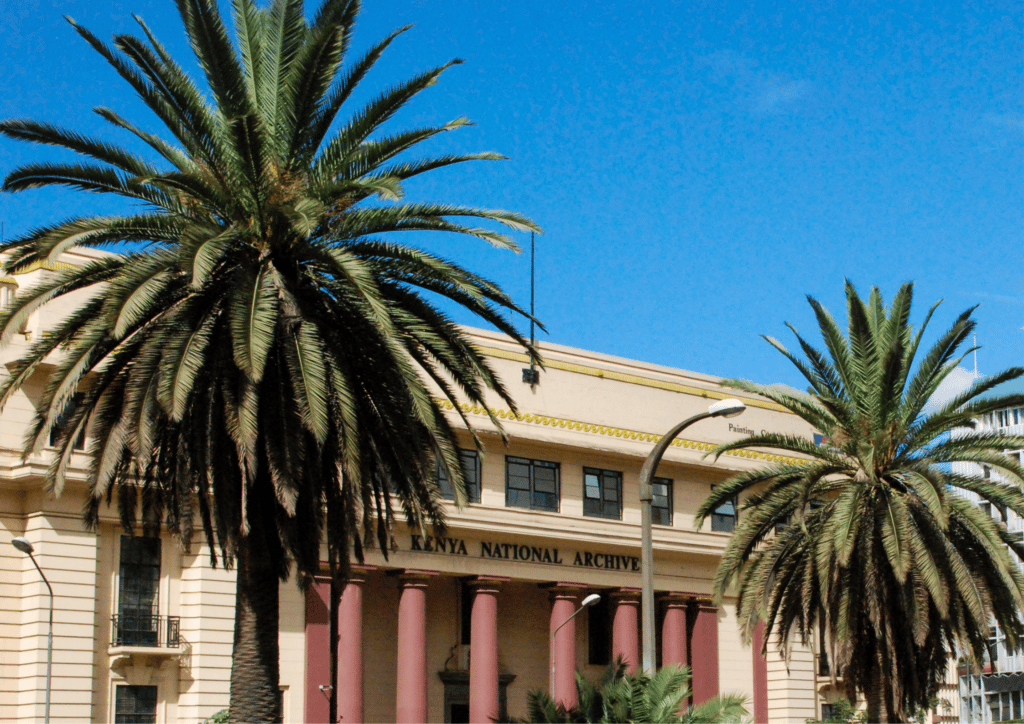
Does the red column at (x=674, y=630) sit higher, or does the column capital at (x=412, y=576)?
the column capital at (x=412, y=576)

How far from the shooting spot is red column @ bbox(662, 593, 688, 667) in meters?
52.1

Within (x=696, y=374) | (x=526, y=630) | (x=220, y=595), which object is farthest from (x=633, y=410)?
(x=220, y=595)

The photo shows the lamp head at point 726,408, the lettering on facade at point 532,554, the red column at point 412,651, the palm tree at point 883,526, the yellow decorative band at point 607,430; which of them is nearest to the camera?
the lamp head at point 726,408

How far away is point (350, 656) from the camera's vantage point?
44.2 metres

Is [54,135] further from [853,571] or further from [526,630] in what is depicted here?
[526,630]

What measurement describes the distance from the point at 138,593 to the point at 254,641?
1947 centimetres

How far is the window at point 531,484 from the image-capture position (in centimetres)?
4984

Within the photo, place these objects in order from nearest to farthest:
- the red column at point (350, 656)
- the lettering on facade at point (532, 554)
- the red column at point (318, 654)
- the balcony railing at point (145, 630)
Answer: the balcony railing at point (145, 630) < the red column at point (350, 656) < the red column at point (318, 654) < the lettering on facade at point (532, 554)

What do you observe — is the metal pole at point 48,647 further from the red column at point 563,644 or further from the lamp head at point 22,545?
the red column at point 563,644

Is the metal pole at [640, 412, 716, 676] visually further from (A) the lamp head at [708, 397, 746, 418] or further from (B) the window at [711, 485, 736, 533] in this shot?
(B) the window at [711, 485, 736, 533]

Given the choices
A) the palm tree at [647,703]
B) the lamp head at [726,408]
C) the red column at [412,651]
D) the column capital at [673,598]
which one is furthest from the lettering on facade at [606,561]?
the palm tree at [647,703]

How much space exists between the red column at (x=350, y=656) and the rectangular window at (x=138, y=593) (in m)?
5.99

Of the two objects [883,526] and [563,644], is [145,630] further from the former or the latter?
[883,526]

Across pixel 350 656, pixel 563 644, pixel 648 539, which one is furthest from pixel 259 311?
pixel 563 644
